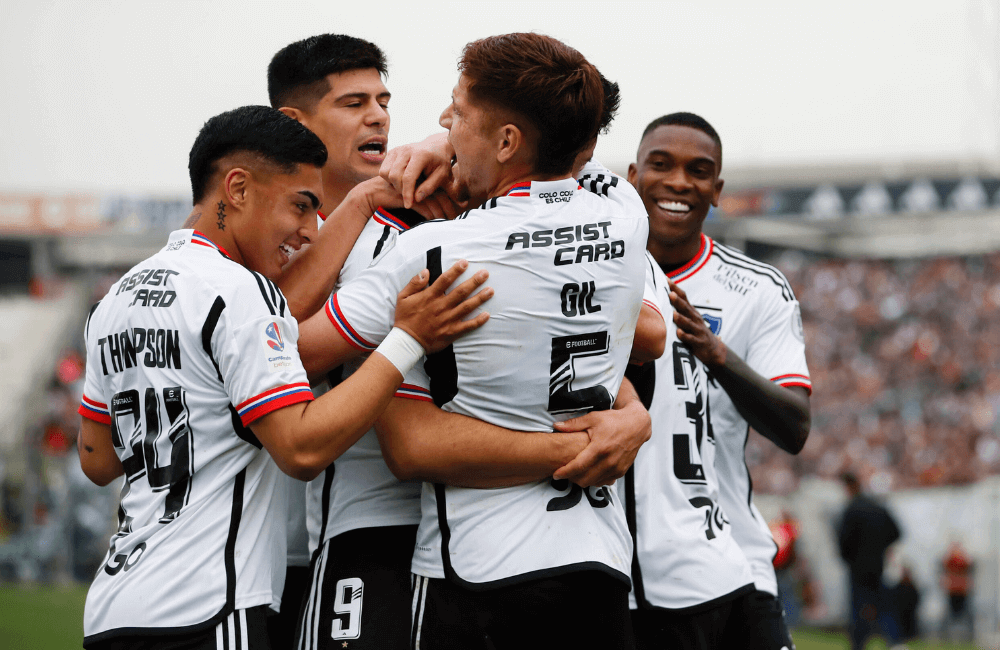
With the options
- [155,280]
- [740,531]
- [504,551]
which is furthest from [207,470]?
[740,531]

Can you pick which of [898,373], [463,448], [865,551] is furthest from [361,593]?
[898,373]

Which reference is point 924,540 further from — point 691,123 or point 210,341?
point 210,341

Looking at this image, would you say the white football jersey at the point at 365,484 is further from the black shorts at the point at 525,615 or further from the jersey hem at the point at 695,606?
the jersey hem at the point at 695,606

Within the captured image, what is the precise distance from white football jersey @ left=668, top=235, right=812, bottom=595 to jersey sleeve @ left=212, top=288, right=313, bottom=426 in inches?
81.9

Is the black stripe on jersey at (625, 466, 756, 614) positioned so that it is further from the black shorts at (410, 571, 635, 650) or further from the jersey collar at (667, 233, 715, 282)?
the jersey collar at (667, 233, 715, 282)

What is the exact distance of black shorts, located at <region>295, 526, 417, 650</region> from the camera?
9.74 feet

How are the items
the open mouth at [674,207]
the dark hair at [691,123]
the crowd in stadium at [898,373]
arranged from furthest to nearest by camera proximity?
1. the crowd in stadium at [898,373]
2. the dark hair at [691,123]
3. the open mouth at [674,207]

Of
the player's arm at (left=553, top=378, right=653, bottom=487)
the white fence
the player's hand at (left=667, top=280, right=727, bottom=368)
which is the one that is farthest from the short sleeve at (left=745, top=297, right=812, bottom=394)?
the white fence

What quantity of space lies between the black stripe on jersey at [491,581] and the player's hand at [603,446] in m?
0.25

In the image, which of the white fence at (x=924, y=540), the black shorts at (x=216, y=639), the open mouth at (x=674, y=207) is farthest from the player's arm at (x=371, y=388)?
the white fence at (x=924, y=540)

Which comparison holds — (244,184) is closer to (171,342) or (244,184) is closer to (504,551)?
(171,342)

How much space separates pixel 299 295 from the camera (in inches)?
122

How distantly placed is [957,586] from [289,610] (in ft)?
41.2

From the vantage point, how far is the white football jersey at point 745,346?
413 centimetres
